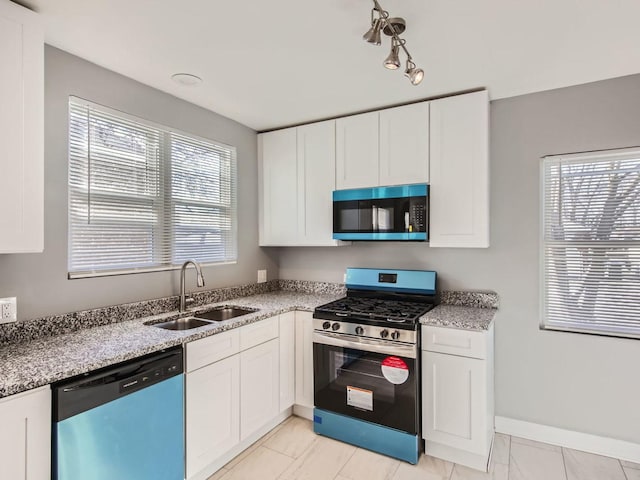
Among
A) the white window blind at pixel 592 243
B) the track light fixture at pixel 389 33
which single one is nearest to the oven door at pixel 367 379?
the white window blind at pixel 592 243

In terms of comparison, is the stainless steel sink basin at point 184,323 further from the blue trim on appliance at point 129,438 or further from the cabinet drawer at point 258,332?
the blue trim on appliance at point 129,438

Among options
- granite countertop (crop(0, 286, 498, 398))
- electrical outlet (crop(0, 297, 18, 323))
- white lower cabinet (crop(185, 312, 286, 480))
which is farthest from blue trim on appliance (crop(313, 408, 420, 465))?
electrical outlet (crop(0, 297, 18, 323))

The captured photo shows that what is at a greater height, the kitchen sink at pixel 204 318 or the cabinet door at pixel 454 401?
the kitchen sink at pixel 204 318

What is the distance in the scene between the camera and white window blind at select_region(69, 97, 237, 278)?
83.9 inches

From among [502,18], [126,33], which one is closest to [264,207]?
[126,33]

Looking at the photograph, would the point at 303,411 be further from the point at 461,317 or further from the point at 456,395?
the point at 461,317

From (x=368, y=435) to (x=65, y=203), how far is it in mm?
2361

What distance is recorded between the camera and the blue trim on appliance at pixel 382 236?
2633 mm

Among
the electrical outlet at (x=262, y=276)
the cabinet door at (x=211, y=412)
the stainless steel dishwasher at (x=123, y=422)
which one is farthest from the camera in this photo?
the electrical outlet at (x=262, y=276)

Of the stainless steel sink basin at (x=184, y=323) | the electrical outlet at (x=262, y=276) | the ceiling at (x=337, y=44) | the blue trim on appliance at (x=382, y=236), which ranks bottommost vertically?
the stainless steel sink basin at (x=184, y=323)

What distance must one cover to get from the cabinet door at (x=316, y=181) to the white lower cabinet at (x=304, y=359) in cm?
→ 71

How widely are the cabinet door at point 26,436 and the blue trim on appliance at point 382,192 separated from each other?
87.0 inches

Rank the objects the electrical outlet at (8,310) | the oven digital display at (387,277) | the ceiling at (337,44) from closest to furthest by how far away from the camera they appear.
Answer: the ceiling at (337,44), the electrical outlet at (8,310), the oven digital display at (387,277)

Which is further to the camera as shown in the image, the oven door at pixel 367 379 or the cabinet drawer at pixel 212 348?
the oven door at pixel 367 379
